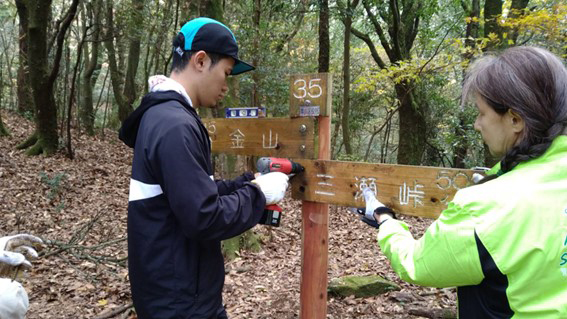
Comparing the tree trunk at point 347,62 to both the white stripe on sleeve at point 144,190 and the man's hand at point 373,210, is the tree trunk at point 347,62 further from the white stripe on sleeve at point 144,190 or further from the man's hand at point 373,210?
the white stripe on sleeve at point 144,190

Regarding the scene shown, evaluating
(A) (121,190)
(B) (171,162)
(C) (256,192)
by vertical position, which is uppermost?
(B) (171,162)

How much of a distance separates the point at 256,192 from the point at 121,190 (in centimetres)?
723

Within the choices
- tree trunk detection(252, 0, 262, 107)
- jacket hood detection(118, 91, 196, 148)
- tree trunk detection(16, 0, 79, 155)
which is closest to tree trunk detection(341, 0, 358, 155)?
tree trunk detection(252, 0, 262, 107)

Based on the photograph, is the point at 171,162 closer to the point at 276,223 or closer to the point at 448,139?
the point at 276,223

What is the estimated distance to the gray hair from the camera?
126 centimetres

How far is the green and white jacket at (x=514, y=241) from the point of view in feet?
3.78

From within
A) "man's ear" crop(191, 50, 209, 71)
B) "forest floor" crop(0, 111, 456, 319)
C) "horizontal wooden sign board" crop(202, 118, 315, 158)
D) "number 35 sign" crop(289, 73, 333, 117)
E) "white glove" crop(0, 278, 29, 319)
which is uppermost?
"man's ear" crop(191, 50, 209, 71)

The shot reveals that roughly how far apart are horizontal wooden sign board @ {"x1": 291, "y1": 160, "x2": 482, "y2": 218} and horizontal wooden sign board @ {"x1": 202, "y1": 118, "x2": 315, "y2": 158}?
14cm

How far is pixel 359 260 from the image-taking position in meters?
5.68

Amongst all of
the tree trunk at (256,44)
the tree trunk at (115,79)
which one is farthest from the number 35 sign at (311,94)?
the tree trunk at (115,79)

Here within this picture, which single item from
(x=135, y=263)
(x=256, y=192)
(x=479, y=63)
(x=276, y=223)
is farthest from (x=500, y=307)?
(x=135, y=263)

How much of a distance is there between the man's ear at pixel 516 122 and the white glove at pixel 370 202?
0.92m

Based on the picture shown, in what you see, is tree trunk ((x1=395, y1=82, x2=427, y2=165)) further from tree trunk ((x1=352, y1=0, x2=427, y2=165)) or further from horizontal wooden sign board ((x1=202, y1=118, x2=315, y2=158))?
horizontal wooden sign board ((x1=202, y1=118, x2=315, y2=158))

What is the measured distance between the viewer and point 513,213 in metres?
1.15
